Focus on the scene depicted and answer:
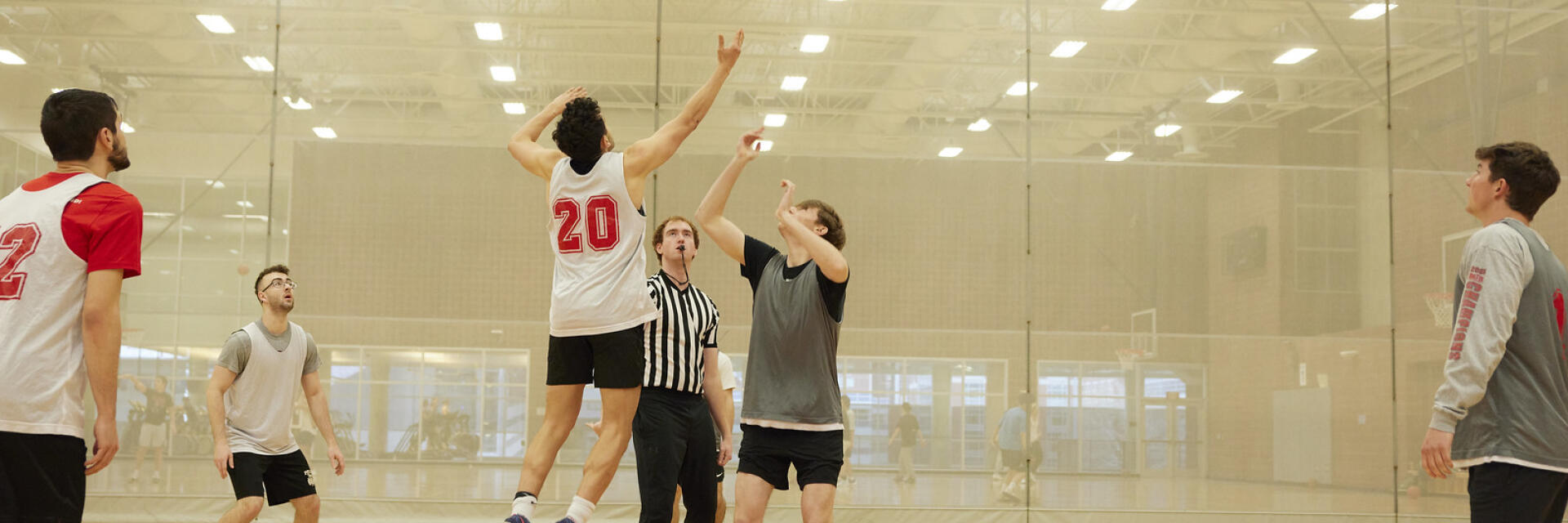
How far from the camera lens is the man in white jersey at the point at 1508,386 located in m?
3.08

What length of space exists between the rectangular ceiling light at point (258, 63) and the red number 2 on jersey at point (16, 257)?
589 centimetres

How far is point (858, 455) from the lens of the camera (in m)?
8.19

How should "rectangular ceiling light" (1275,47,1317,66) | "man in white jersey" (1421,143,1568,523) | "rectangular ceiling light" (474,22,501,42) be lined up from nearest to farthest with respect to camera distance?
"man in white jersey" (1421,143,1568,523)
"rectangular ceiling light" (474,22,501,42)
"rectangular ceiling light" (1275,47,1317,66)

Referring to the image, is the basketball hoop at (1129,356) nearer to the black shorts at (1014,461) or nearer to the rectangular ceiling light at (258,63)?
the black shorts at (1014,461)

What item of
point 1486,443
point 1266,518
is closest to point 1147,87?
point 1266,518

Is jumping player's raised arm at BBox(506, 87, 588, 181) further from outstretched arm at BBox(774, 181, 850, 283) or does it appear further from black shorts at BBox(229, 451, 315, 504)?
black shorts at BBox(229, 451, 315, 504)

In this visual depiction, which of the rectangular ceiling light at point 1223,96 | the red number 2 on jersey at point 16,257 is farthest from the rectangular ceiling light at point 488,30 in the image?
the red number 2 on jersey at point 16,257

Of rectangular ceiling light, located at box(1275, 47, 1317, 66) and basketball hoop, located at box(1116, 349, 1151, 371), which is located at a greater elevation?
rectangular ceiling light, located at box(1275, 47, 1317, 66)

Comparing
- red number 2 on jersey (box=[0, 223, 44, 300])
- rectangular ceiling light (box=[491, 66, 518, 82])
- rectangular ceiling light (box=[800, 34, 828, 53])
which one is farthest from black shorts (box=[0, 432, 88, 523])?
rectangular ceiling light (box=[800, 34, 828, 53])

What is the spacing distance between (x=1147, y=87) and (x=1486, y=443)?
5832 mm

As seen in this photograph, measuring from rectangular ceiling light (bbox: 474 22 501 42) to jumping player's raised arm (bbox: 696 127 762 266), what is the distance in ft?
15.2

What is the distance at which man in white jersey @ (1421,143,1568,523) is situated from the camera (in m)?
Answer: 3.08

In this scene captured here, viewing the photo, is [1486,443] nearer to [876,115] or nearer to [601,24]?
[876,115]

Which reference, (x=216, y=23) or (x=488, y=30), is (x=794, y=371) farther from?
(x=216, y=23)
